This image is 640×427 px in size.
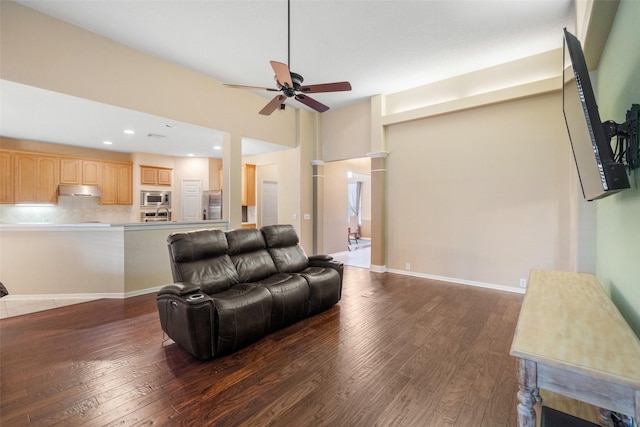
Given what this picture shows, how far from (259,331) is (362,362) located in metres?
1.03

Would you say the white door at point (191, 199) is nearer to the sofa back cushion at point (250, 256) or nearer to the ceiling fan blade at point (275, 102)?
the sofa back cushion at point (250, 256)

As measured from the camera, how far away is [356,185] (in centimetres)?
1109

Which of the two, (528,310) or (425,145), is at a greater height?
(425,145)

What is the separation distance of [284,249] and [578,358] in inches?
124

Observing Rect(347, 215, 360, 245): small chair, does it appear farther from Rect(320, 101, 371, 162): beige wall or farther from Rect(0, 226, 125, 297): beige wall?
Rect(0, 226, 125, 297): beige wall

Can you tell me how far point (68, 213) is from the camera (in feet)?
21.2

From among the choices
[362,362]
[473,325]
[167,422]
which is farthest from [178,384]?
[473,325]

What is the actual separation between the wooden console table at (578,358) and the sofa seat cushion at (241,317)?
6.87 ft

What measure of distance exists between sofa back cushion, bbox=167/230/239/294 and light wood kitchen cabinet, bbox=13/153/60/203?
5.36 metres

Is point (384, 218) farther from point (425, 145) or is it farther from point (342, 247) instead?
point (342, 247)

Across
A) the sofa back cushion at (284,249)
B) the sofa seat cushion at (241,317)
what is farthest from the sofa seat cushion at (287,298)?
the sofa back cushion at (284,249)

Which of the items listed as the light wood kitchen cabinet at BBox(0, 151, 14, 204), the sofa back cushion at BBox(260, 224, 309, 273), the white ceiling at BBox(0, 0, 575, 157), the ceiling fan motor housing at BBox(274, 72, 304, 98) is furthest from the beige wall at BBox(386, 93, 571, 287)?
the light wood kitchen cabinet at BBox(0, 151, 14, 204)

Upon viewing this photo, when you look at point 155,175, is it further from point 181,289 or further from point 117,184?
point 181,289

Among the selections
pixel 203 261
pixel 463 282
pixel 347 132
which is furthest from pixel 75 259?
pixel 463 282
